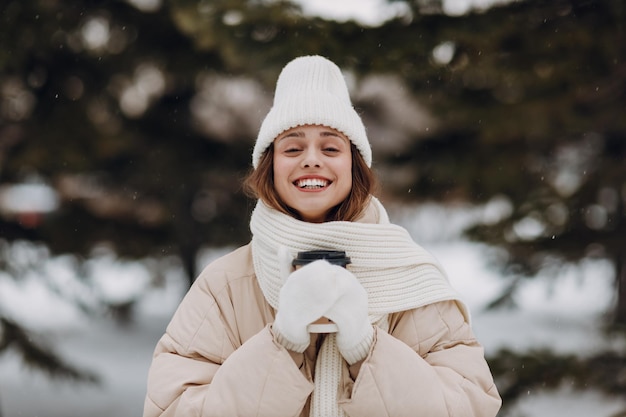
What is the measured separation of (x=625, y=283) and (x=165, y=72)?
443cm

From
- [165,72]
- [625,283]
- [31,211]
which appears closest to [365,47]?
[165,72]

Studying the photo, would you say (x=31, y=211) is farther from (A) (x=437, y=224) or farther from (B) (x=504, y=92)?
(A) (x=437, y=224)

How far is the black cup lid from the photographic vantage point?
56.9 inches

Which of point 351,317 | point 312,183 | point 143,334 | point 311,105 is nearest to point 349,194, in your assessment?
point 312,183

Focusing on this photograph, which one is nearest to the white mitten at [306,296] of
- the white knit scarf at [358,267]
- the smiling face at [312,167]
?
the white knit scarf at [358,267]

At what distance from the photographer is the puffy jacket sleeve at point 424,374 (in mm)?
1440

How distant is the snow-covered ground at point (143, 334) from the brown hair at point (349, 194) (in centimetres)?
272

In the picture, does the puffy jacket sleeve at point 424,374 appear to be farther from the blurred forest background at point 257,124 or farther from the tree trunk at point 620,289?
the tree trunk at point 620,289

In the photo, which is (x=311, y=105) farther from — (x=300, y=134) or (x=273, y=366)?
(x=273, y=366)

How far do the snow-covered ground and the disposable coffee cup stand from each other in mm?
2917

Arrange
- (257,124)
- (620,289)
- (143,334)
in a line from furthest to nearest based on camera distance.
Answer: (143,334) → (257,124) → (620,289)

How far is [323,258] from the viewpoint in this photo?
1450 millimetres

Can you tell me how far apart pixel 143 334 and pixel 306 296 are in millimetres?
6679

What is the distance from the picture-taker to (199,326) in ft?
5.28
